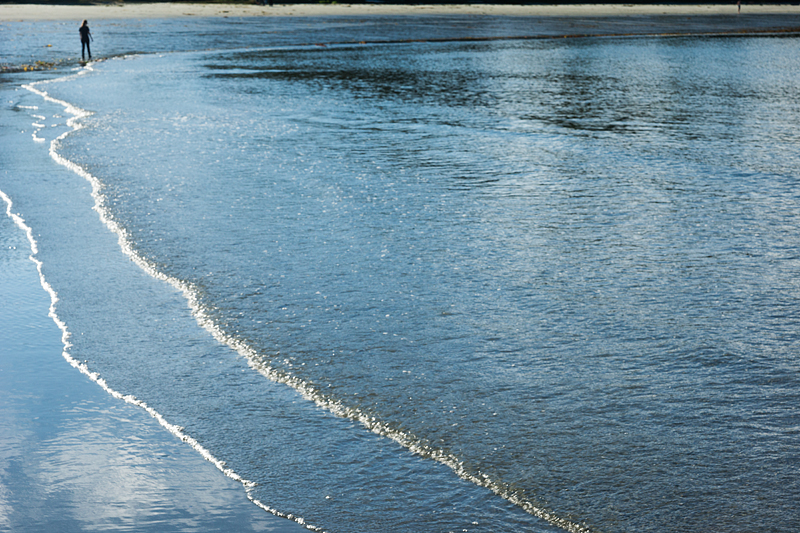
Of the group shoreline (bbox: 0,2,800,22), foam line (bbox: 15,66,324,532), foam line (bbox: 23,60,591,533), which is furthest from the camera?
shoreline (bbox: 0,2,800,22)

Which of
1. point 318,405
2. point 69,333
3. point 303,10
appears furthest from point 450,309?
point 303,10

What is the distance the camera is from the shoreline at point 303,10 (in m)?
73.6

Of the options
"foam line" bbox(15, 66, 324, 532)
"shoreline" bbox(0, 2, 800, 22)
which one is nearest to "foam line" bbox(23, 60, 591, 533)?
"foam line" bbox(15, 66, 324, 532)

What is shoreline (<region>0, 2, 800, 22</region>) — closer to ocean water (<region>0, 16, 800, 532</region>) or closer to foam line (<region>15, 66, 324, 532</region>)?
ocean water (<region>0, 16, 800, 532</region>)

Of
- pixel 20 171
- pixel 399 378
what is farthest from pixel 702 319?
pixel 20 171

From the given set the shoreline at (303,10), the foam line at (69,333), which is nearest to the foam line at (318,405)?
the foam line at (69,333)

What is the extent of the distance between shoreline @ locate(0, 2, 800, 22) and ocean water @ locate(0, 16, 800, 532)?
65120mm

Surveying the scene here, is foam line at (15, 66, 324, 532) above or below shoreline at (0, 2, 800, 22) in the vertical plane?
below

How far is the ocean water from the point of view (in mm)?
4184

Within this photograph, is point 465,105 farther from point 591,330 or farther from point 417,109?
point 591,330

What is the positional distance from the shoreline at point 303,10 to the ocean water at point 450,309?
65.1 meters

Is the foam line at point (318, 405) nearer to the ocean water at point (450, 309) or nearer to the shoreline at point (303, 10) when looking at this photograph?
the ocean water at point (450, 309)

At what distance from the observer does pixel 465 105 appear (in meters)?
19.7

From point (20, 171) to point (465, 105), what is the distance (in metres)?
11.0
